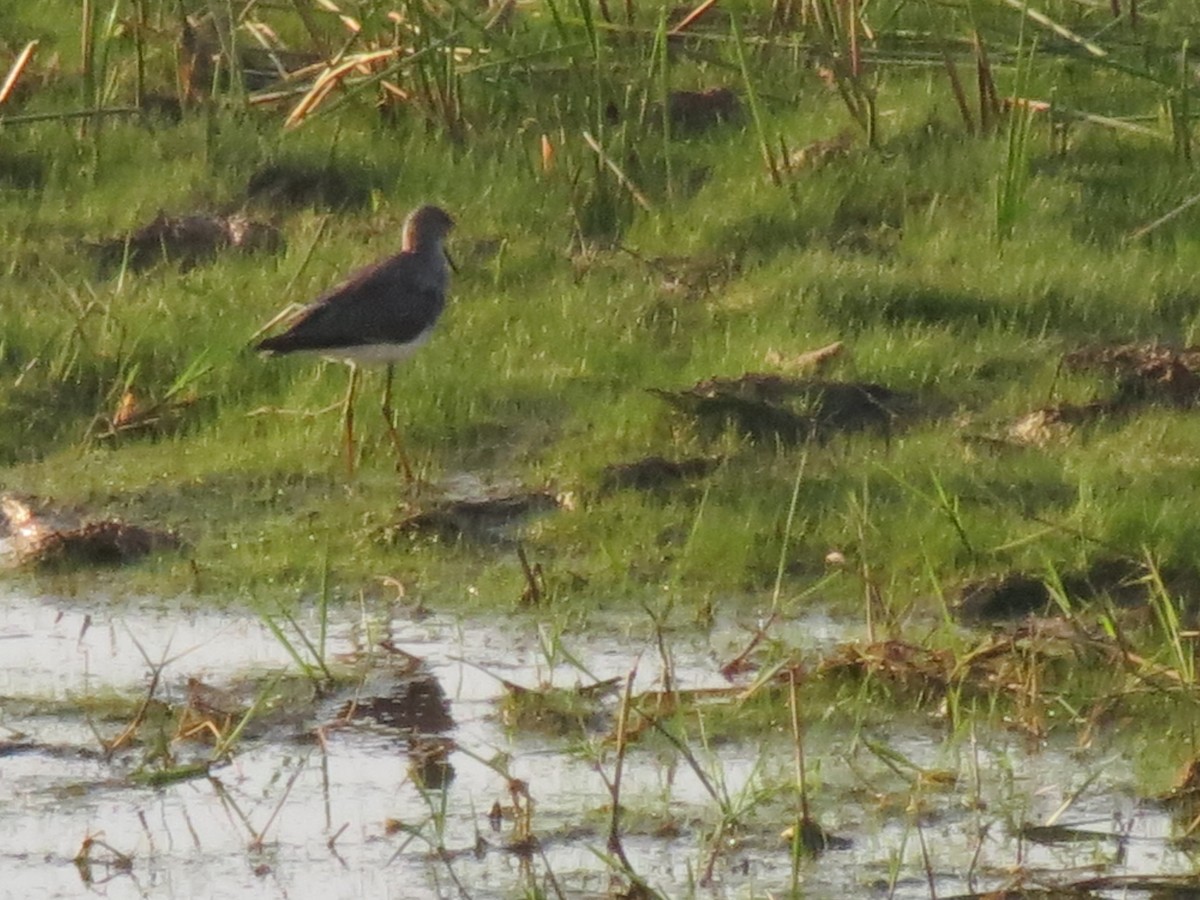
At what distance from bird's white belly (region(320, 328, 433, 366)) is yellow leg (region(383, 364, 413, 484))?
0.18 feet

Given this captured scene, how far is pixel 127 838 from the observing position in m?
5.25

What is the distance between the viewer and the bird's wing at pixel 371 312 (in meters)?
7.90

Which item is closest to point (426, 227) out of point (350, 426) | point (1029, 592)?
point (350, 426)

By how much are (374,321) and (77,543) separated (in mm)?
1190

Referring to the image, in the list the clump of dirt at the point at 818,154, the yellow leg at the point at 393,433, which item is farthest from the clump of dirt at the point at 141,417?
Answer: the clump of dirt at the point at 818,154

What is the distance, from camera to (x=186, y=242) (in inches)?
375

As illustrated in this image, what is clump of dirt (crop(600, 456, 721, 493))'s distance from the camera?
24.9 ft

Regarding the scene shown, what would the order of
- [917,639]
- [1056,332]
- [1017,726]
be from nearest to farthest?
[1017,726] < [917,639] < [1056,332]

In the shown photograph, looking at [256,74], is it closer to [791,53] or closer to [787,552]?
[791,53]

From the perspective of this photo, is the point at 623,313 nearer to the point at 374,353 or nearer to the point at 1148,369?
the point at 374,353

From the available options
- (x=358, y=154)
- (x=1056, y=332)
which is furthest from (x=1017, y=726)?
(x=358, y=154)

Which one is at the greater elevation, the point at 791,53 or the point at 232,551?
the point at 791,53

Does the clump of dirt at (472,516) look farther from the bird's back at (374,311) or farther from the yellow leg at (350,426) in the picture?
the bird's back at (374,311)

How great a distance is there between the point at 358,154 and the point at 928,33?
2.20m
